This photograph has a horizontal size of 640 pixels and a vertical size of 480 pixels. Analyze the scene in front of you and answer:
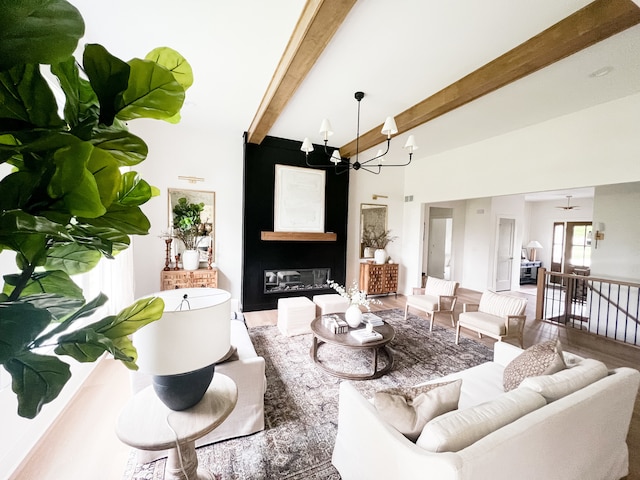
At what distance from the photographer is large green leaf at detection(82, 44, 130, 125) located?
42 centimetres

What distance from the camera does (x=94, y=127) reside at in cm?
44

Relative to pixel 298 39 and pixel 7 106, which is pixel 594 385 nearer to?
pixel 7 106

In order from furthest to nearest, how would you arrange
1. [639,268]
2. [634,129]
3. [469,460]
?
[639,268]
[634,129]
[469,460]

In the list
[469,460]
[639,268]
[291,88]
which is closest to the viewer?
[469,460]

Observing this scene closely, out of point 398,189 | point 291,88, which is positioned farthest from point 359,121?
point 398,189

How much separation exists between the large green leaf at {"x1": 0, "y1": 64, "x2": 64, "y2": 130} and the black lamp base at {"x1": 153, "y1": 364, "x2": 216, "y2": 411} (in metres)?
1.03

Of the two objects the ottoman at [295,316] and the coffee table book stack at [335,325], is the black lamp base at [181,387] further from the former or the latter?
the ottoman at [295,316]

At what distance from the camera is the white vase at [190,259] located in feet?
12.9

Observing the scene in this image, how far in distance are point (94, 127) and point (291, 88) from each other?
249 cm

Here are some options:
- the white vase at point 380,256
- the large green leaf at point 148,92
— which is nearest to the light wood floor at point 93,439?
the large green leaf at point 148,92

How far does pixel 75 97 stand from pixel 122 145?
104 mm

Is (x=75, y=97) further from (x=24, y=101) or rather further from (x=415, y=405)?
(x=415, y=405)

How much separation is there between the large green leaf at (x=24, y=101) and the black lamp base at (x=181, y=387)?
103 centimetres

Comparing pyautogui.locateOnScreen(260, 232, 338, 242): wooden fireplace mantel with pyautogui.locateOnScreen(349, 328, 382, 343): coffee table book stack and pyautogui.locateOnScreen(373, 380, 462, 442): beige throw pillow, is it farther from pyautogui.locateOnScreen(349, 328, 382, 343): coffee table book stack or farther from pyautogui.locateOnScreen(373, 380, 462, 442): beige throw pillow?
pyautogui.locateOnScreen(373, 380, 462, 442): beige throw pillow
